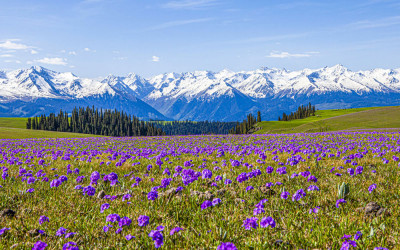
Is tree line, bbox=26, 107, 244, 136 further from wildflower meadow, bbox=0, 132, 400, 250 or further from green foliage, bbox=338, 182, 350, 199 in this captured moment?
green foliage, bbox=338, 182, 350, 199

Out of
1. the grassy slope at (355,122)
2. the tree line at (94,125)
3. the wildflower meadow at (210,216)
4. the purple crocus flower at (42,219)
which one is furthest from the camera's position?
the tree line at (94,125)

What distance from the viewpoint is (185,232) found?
419 centimetres

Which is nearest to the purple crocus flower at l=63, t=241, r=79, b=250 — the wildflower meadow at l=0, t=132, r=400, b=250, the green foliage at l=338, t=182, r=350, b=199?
the wildflower meadow at l=0, t=132, r=400, b=250

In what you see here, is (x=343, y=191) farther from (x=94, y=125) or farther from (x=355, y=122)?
(x=94, y=125)

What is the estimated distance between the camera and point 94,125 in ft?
516

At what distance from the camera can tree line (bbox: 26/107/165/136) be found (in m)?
151

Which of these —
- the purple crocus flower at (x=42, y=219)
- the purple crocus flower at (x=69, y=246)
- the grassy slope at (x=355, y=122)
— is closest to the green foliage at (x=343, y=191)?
the purple crocus flower at (x=69, y=246)

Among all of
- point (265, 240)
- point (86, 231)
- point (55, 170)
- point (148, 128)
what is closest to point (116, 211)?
point (86, 231)

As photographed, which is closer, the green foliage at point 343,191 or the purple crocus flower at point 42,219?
the purple crocus flower at point 42,219

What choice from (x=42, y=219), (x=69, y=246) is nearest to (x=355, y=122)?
(x=42, y=219)

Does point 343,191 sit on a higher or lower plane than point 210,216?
higher

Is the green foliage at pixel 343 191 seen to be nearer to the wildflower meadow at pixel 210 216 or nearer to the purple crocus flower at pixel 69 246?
the wildflower meadow at pixel 210 216

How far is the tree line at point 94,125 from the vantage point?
150875 mm

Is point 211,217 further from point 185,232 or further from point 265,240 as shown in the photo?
point 265,240
